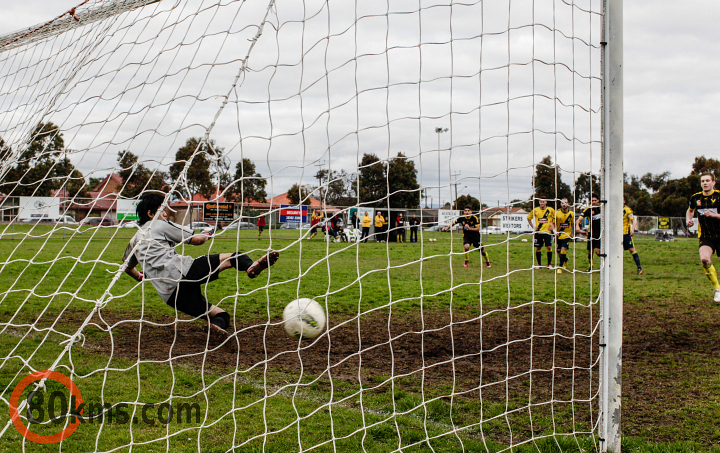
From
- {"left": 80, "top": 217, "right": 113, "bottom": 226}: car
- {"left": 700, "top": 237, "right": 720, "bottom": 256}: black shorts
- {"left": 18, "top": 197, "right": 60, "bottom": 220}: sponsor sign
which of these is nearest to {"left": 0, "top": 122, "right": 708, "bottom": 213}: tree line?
{"left": 18, "top": 197, "right": 60, "bottom": 220}: sponsor sign

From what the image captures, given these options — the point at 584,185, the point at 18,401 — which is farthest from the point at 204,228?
the point at 584,185

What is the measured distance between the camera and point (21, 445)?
2.83 meters

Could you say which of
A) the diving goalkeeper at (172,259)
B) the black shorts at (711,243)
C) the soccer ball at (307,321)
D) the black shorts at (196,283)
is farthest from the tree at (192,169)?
the black shorts at (711,243)

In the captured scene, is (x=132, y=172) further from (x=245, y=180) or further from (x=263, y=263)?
(x=263, y=263)

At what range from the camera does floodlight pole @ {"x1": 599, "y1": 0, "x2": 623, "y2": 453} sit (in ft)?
9.00

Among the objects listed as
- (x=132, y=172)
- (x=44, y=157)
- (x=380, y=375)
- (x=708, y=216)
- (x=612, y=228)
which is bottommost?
(x=380, y=375)

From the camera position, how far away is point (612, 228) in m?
2.79

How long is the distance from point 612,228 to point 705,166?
6681 cm

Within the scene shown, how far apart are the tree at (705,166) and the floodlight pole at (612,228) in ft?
209

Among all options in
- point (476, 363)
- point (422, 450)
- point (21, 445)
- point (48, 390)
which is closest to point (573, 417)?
point (422, 450)

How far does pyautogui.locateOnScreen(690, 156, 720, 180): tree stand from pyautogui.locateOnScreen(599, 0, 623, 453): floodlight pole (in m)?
63.8

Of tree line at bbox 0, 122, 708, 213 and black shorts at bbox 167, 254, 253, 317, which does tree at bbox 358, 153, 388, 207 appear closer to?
tree line at bbox 0, 122, 708, 213

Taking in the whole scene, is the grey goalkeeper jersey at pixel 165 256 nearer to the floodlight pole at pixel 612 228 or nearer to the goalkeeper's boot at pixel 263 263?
the goalkeeper's boot at pixel 263 263

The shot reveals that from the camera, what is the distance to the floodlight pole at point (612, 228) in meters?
2.74
